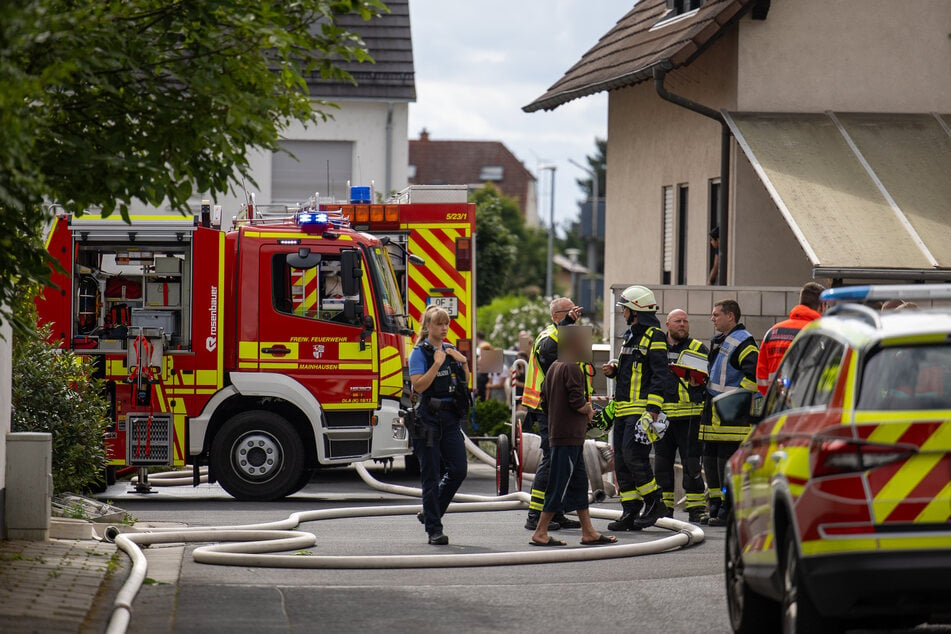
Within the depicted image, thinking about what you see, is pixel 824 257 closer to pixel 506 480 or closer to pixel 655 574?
pixel 506 480

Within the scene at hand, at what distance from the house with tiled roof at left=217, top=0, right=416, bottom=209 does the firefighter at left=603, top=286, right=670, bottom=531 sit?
19714 millimetres

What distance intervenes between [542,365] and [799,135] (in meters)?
6.24

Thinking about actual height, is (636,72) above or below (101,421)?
above

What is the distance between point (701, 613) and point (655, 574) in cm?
157

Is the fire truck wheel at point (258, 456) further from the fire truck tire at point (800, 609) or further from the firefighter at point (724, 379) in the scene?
the fire truck tire at point (800, 609)

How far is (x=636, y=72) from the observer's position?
753 inches

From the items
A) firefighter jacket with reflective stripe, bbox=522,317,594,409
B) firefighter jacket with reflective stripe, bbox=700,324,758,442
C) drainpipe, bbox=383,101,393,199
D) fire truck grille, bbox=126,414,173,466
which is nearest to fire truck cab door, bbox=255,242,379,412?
fire truck grille, bbox=126,414,173,466

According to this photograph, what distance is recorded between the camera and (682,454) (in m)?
13.2

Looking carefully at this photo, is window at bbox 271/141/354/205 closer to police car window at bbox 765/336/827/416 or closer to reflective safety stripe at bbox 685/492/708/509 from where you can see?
reflective safety stripe at bbox 685/492/708/509

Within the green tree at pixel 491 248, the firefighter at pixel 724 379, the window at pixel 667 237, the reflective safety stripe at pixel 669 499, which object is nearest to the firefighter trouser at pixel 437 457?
the firefighter at pixel 724 379

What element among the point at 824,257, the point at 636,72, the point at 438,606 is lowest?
the point at 438,606

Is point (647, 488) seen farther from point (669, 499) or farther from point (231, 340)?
point (231, 340)

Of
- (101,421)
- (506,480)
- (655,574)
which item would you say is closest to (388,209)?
(506,480)

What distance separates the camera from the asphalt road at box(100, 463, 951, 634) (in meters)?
8.09
